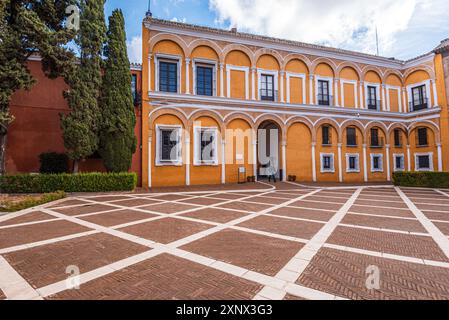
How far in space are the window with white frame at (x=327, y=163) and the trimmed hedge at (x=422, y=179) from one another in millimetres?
4753

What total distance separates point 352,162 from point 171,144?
676 inches

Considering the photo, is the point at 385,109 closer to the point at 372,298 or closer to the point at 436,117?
the point at 436,117

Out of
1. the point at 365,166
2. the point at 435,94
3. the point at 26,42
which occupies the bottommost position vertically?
the point at 365,166

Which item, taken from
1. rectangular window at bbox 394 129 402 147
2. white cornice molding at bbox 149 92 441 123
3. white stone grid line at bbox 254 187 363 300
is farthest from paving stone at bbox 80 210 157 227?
rectangular window at bbox 394 129 402 147

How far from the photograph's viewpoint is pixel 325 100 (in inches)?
840

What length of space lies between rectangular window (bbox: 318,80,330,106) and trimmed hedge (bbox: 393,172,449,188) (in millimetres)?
8562

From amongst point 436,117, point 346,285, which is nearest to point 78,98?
point 346,285

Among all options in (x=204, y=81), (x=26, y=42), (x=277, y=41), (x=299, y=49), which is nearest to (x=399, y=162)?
(x=299, y=49)

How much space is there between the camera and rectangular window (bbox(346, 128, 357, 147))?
2150cm

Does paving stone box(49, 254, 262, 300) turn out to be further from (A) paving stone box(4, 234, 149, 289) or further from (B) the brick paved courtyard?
(A) paving stone box(4, 234, 149, 289)

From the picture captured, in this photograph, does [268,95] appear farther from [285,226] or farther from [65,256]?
[65,256]

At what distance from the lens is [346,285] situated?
3100 mm

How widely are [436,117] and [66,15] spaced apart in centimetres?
3125
